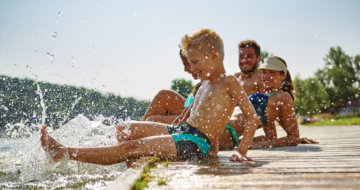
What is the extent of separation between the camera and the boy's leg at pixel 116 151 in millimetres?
2824

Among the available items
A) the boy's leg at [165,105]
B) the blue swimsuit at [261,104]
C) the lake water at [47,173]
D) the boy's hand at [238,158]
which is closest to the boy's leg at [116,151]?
the lake water at [47,173]

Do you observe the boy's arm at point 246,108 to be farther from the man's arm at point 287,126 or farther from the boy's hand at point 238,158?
the man's arm at point 287,126

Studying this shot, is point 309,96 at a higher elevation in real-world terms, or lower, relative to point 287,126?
higher

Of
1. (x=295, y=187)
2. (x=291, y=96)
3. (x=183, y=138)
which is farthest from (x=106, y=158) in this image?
(x=291, y=96)

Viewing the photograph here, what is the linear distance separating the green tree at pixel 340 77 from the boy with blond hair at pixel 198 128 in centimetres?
4548

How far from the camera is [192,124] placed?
3.04m

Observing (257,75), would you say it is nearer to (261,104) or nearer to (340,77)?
(261,104)

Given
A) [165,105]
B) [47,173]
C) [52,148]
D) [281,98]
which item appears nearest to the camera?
[52,148]

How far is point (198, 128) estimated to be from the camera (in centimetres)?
301

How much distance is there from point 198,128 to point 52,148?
1.47m

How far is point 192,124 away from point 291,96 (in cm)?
251

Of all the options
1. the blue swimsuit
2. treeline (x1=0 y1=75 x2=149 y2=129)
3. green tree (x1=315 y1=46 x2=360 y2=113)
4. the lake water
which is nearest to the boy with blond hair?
the lake water

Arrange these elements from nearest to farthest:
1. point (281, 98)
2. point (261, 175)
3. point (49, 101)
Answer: point (261, 175) < point (281, 98) < point (49, 101)

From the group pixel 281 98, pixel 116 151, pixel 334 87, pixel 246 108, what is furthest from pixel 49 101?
pixel 334 87
